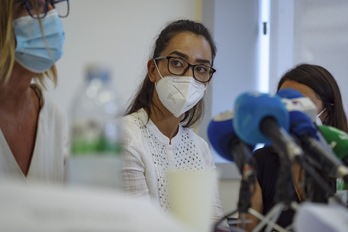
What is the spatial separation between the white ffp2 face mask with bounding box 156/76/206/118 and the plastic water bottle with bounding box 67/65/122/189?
915 millimetres

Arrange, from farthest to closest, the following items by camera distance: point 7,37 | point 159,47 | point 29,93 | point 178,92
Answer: point 159,47
point 178,92
point 29,93
point 7,37

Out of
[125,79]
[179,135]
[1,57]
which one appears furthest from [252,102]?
[125,79]

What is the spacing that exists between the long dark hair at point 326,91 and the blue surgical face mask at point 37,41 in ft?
2.68

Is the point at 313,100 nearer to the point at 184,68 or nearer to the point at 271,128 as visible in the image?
the point at 184,68

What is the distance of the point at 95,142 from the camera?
55 cm

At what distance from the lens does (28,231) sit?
420 mm

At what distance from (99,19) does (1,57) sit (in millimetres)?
1310

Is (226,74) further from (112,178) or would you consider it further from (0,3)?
(112,178)

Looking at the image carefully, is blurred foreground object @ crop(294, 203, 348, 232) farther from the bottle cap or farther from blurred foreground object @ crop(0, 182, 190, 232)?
the bottle cap

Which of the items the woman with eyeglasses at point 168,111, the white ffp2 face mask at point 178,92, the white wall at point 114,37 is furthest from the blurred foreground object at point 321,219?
the white wall at point 114,37

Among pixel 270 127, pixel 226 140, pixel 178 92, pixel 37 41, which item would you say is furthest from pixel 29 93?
pixel 270 127

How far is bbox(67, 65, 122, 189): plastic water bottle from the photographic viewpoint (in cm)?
55

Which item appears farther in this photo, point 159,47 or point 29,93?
point 159,47

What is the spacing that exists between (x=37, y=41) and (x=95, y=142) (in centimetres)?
58
